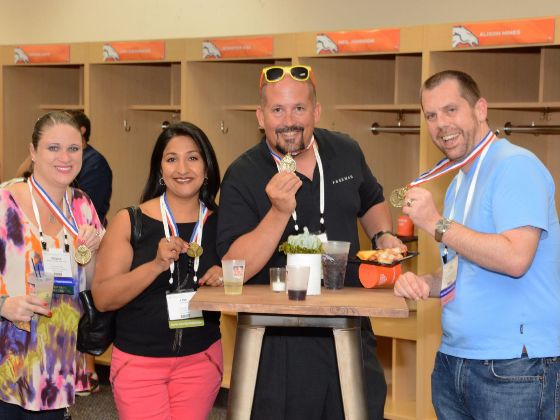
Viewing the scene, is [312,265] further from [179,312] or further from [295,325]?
[179,312]

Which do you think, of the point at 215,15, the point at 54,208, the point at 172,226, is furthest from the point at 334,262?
the point at 215,15

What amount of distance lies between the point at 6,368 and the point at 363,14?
13.9 feet

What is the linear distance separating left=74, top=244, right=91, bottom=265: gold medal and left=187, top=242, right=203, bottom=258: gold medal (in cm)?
39

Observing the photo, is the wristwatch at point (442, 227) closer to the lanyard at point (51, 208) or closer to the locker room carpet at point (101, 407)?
the lanyard at point (51, 208)

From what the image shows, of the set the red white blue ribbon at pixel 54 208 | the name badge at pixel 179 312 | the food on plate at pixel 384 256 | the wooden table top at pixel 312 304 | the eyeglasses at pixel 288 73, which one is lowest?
the name badge at pixel 179 312

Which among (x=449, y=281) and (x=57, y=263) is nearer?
(x=449, y=281)

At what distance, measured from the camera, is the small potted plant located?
2.63 m

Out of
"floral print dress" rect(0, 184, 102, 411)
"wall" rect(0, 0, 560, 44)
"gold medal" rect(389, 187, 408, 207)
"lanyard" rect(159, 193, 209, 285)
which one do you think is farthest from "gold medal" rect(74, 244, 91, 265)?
"wall" rect(0, 0, 560, 44)

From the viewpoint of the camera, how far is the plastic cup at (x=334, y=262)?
2.73 m

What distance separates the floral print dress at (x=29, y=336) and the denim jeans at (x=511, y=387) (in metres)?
1.47

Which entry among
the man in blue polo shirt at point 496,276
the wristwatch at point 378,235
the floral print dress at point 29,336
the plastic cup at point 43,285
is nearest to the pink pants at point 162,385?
the floral print dress at point 29,336

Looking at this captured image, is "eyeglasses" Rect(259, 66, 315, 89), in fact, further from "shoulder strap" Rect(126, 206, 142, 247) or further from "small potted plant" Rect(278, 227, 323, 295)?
"shoulder strap" Rect(126, 206, 142, 247)

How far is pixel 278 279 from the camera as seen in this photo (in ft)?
8.94

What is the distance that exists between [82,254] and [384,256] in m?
1.18
